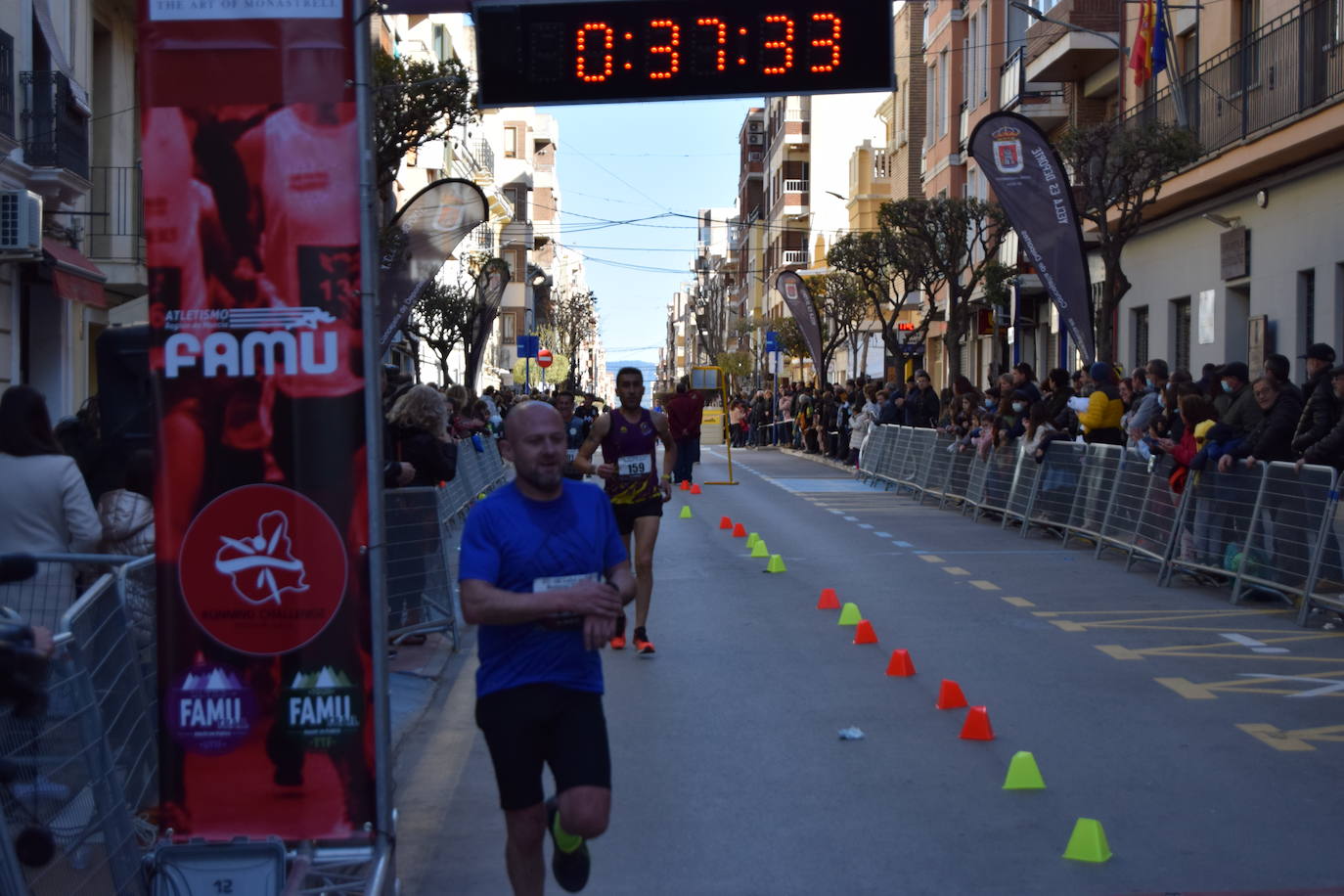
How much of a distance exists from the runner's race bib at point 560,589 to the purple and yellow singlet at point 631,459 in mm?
5456

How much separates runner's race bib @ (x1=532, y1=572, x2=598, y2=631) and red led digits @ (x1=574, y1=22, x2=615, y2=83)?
5.62 metres

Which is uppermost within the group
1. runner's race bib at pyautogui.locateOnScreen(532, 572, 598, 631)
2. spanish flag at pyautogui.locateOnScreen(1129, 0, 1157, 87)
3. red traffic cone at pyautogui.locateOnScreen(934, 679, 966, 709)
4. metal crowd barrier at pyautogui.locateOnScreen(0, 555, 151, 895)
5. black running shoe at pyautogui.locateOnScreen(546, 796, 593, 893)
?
spanish flag at pyautogui.locateOnScreen(1129, 0, 1157, 87)

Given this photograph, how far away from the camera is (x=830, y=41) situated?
9.69m

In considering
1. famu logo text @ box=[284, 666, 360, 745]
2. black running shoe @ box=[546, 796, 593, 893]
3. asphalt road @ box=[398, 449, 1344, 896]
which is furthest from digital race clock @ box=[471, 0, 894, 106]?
black running shoe @ box=[546, 796, 593, 893]

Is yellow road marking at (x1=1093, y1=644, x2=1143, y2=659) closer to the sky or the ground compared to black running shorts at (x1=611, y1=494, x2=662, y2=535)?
closer to the ground

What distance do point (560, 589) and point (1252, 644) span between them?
291 inches

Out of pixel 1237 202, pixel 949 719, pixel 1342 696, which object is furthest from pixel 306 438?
pixel 1237 202

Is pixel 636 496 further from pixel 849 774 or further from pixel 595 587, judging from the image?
pixel 595 587

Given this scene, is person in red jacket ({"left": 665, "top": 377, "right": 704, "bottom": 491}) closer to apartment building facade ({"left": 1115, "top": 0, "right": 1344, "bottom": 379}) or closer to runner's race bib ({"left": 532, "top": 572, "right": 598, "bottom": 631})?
apartment building facade ({"left": 1115, "top": 0, "right": 1344, "bottom": 379})

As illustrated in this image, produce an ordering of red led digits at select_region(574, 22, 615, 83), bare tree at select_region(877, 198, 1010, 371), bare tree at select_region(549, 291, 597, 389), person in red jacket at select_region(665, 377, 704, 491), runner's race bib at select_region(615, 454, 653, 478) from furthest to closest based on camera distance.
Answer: bare tree at select_region(549, 291, 597, 389)
bare tree at select_region(877, 198, 1010, 371)
person in red jacket at select_region(665, 377, 704, 491)
runner's race bib at select_region(615, 454, 653, 478)
red led digits at select_region(574, 22, 615, 83)

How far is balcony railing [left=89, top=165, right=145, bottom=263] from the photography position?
23.3 metres

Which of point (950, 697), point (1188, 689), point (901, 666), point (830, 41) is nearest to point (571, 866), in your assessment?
point (950, 697)

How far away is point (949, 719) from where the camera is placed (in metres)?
8.38

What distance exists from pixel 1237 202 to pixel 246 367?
23.2 meters
